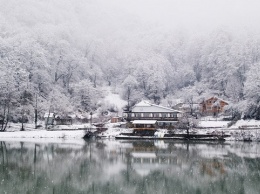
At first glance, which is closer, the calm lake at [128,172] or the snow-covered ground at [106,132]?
the calm lake at [128,172]

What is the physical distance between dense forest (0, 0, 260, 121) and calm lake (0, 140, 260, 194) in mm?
26585

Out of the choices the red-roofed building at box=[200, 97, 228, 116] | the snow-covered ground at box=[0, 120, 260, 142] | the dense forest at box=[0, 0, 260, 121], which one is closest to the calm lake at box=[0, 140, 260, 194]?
the snow-covered ground at box=[0, 120, 260, 142]

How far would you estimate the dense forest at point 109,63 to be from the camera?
200 feet

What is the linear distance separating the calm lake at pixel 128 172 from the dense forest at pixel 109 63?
87.2 feet

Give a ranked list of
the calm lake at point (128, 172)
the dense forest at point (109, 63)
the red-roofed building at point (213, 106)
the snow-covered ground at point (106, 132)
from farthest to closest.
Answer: the red-roofed building at point (213, 106) < the dense forest at point (109, 63) < the snow-covered ground at point (106, 132) < the calm lake at point (128, 172)

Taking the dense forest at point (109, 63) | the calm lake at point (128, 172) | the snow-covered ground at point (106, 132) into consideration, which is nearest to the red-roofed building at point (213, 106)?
the dense forest at point (109, 63)

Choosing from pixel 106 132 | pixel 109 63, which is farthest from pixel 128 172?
pixel 109 63

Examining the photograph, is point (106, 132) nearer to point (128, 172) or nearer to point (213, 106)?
point (213, 106)

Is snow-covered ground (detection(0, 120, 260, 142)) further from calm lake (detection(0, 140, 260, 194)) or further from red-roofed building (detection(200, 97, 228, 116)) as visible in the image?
calm lake (detection(0, 140, 260, 194))

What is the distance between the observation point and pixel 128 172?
990 inches

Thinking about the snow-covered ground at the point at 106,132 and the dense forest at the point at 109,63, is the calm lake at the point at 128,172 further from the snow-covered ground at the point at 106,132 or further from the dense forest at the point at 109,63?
the dense forest at the point at 109,63

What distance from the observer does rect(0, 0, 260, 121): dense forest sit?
61062mm

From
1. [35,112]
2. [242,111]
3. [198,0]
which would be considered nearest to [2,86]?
[35,112]

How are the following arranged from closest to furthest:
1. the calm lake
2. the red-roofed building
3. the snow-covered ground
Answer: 1. the calm lake
2. the snow-covered ground
3. the red-roofed building
